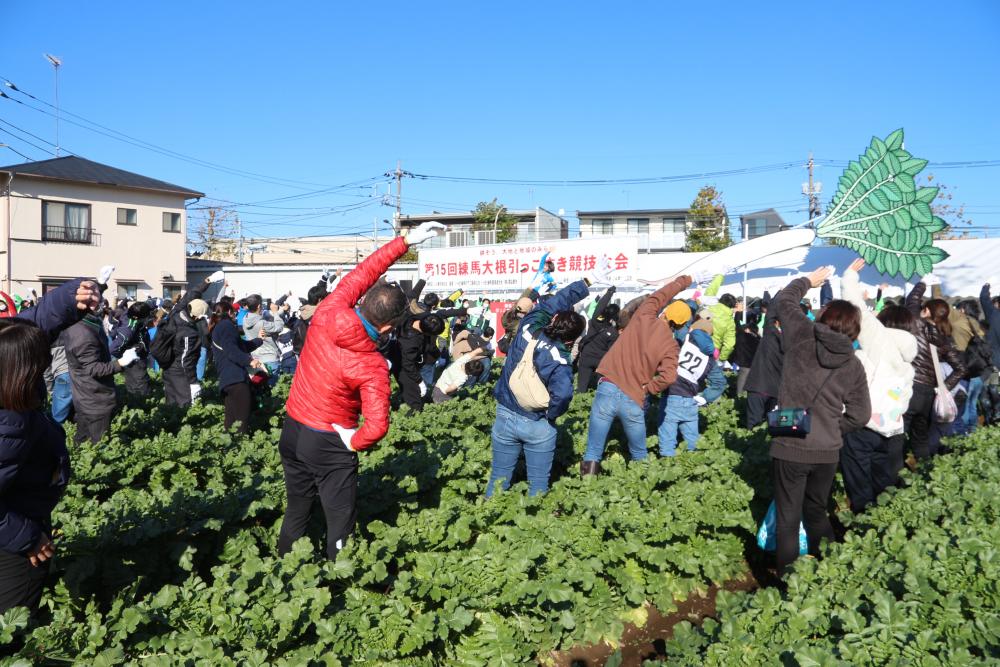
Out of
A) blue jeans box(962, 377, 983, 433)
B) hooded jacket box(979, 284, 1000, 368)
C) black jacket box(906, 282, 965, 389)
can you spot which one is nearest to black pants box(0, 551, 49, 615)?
black jacket box(906, 282, 965, 389)

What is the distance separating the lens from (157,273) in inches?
1328

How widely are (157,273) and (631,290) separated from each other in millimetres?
24096

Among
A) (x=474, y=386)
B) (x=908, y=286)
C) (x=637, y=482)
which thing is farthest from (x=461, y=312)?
(x=908, y=286)

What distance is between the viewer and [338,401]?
164 inches

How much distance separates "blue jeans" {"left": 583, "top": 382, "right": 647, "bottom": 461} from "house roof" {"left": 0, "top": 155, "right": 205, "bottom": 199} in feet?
103

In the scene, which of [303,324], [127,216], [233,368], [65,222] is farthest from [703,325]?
[127,216]

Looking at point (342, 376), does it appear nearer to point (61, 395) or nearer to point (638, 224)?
point (61, 395)

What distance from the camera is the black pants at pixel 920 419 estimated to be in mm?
7035

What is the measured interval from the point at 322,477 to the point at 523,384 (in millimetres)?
1794

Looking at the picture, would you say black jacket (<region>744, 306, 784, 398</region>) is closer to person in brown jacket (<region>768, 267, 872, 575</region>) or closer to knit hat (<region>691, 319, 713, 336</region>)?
knit hat (<region>691, 319, 713, 336</region>)

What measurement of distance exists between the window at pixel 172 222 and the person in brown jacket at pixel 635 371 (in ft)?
106

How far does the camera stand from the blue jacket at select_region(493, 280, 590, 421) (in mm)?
5539

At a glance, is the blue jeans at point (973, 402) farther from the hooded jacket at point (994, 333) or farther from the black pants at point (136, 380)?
the black pants at point (136, 380)

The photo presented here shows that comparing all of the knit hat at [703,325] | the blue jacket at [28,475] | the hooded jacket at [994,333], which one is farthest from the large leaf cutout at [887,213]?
the blue jacket at [28,475]
